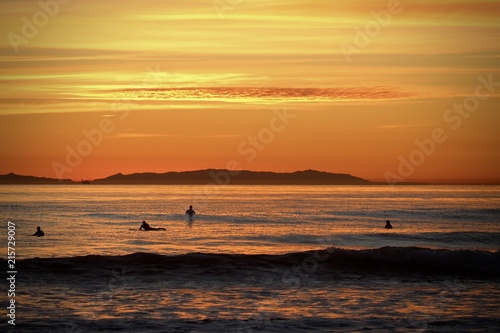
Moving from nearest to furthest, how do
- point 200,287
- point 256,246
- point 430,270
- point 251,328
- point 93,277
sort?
point 251,328 → point 200,287 → point 93,277 → point 430,270 → point 256,246

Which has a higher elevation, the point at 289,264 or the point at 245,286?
the point at 289,264

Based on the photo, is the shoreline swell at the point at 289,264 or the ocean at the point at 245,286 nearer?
the ocean at the point at 245,286

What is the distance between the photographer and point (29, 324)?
2022cm

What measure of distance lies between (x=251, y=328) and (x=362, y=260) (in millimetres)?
16054

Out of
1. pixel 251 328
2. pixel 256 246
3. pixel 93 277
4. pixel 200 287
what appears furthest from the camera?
pixel 256 246

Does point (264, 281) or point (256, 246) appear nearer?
point (264, 281)

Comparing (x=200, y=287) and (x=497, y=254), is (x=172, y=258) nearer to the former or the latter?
(x=200, y=287)

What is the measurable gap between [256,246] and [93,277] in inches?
641

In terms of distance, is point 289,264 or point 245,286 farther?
point 289,264

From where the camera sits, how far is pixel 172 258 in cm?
3403

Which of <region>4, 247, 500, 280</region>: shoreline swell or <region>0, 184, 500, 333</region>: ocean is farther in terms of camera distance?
<region>4, 247, 500, 280</region>: shoreline swell

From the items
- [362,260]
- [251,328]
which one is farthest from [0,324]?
[362,260]

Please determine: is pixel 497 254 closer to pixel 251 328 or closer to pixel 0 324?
pixel 251 328

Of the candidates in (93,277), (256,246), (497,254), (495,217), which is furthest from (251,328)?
(495,217)
